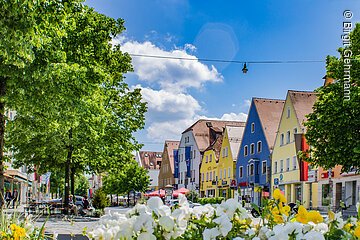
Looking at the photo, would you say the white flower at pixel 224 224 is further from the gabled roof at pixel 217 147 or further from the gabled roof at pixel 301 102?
the gabled roof at pixel 217 147

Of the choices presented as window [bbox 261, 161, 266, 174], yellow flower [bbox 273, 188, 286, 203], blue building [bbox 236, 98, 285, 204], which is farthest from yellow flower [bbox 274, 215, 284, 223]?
window [bbox 261, 161, 266, 174]

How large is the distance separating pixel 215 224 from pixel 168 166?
91.6 meters

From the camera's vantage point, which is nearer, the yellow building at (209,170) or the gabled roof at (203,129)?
the yellow building at (209,170)

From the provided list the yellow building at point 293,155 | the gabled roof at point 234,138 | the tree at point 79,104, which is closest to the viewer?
the tree at point 79,104

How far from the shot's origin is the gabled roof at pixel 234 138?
2606 inches

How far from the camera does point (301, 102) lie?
49500 mm

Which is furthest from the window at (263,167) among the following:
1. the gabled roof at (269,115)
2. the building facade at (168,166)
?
the building facade at (168,166)

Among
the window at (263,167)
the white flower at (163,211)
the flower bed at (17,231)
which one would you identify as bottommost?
the flower bed at (17,231)

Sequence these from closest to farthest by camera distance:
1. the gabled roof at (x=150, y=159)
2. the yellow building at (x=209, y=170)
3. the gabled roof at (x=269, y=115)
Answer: the gabled roof at (x=269, y=115) < the yellow building at (x=209, y=170) < the gabled roof at (x=150, y=159)

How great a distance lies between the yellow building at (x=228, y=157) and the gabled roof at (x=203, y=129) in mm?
10302

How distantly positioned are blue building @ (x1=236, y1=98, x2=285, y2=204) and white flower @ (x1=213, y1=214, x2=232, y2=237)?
51757 mm

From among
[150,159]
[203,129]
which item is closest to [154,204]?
[203,129]

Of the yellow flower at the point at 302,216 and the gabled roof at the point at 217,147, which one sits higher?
Result: the gabled roof at the point at 217,147

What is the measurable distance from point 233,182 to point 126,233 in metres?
58.7
